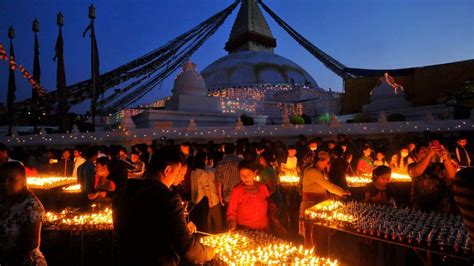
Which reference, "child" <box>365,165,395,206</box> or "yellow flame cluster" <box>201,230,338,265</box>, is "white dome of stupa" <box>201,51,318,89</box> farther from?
"yellow flame cluster" <box>201,230,338,265</box>

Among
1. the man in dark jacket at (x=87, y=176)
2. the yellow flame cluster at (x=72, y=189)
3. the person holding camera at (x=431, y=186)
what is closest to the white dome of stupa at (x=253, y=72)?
the yellow flame cluster at (x=72, y=189)

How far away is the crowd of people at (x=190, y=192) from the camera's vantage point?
242 centimetres

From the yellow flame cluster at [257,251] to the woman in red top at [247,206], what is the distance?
623 millimetres

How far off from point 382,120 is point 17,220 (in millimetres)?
15224

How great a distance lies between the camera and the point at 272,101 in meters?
32.5

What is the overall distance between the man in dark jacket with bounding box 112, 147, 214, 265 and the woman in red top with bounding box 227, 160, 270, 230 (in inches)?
77.5

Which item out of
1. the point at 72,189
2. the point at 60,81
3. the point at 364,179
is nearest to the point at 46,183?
the point at 72,189

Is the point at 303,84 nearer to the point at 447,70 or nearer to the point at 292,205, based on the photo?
the point at 447,70

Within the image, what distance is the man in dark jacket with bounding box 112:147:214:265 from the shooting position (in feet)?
7.86

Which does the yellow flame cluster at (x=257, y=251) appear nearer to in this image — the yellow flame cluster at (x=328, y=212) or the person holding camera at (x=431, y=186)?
the yellow flame cluster at (x=328, y=212)

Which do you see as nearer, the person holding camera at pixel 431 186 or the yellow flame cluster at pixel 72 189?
the person holding camera at pixel 431 186

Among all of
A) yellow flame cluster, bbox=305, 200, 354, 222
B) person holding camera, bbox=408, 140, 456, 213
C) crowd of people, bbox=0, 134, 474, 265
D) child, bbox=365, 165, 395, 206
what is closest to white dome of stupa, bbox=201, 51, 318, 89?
crowd of people, bbox=0, 134, 474, 265

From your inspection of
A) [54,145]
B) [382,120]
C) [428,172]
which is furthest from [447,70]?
[54,145]

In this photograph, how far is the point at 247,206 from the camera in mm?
4457
